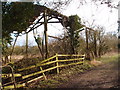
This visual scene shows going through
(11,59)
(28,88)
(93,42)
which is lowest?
(28,88)

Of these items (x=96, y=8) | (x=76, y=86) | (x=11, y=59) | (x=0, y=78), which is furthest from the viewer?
(x=11, y=59)

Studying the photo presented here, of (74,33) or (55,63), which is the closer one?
(55,63)

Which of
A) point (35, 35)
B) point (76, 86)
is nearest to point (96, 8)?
point (76, 86)

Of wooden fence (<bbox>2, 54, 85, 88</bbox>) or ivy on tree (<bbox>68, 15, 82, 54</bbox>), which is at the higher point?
ivy on tree (<bbox>68, 15, 82, 54</bbox>)

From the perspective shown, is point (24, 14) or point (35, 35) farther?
point (35, 35)

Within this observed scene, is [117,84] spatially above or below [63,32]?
below

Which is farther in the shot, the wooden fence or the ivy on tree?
the ivy on tree

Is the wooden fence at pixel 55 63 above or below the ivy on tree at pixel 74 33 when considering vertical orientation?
below

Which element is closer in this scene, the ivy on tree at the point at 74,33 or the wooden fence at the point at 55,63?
the wooden fence at the point at 55,63

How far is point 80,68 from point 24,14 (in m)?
1.82

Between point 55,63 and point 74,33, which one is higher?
point 74,33

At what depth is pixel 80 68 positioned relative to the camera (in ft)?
10.9

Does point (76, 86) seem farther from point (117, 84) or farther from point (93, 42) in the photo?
point (93, 42)

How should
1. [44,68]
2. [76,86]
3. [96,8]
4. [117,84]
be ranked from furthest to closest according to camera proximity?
[44,68] → [76,86] → [96,8] → [117,84]
